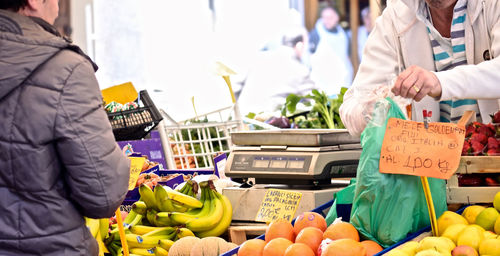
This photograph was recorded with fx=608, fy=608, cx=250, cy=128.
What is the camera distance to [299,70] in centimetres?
696

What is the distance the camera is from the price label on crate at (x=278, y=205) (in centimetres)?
219

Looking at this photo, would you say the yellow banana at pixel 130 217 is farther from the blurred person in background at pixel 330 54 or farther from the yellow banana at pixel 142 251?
the blurred person in background at pixel 330 54

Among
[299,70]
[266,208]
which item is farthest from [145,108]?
[299,70]

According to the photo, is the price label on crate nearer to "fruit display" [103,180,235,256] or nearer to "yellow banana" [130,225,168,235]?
"fruit display" [103,180,235,256]

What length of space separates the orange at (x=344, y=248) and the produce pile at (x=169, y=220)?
A: 78 cm

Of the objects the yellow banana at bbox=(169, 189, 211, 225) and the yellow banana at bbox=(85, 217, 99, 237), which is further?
the yellow banana at bbox=(169, 189, 211, 225)

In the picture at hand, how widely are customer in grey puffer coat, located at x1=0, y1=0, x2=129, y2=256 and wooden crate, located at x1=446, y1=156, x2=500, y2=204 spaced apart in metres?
0.98

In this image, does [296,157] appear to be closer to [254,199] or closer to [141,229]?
[254,199]

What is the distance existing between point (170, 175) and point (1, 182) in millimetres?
1372

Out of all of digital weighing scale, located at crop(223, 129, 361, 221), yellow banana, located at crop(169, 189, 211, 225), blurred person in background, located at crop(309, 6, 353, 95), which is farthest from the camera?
blurred person in background, located at crop(309, 6, 353, 95)

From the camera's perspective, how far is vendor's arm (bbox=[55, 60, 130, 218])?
1.55m

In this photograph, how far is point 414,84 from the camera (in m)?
1.76

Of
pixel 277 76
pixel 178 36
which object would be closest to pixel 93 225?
pixel 277 76

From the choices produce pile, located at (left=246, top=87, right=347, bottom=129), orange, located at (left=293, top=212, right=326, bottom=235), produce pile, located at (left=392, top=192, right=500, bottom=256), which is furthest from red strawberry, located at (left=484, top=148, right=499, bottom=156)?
produce pile, located at (left=246, top=87, right=347, bottom=129)
